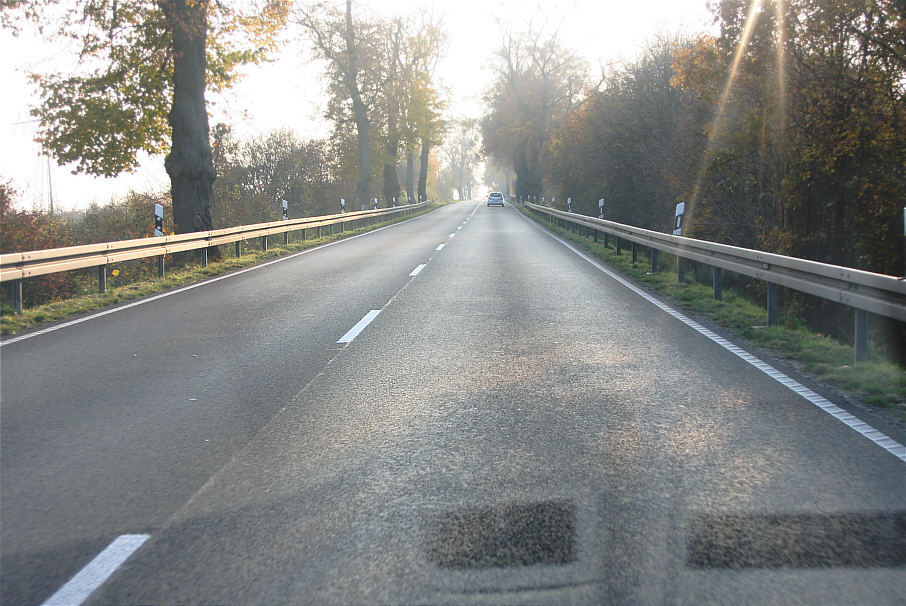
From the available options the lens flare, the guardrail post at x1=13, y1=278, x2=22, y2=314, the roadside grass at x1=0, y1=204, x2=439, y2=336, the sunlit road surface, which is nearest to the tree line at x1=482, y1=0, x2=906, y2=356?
the lens flare

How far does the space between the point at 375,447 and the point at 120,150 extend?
67.7 feet

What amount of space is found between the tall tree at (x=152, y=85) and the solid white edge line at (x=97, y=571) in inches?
635

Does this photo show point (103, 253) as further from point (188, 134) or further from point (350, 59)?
point (350, 59)

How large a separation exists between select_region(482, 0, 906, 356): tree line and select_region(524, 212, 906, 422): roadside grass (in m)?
3.94

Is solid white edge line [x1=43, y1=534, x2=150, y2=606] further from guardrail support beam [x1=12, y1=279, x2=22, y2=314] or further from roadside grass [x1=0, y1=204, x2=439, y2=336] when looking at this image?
guardrail support beam [x1=12, y1=279, x2=22, y2=314]

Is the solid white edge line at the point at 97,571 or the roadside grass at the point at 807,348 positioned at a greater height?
the roadside grass at the point at 807,348

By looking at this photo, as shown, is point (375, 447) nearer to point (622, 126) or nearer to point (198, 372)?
point (198, 372)

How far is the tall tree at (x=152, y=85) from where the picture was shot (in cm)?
1852

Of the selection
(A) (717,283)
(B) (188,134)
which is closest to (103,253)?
(B) (188,134)

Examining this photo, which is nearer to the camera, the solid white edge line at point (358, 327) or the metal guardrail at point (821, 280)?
the metal guardrail at point (821, 280)

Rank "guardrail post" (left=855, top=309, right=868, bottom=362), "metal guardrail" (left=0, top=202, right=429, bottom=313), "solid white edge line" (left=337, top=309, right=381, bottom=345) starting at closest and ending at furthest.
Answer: "guardrail post" (left=855, top=309, right=868, bottom=362) < "solid white edge line" (left=337, top=309, right=381, bottom=345) < "metal guardrail" (left=0, top=202, right=429, bottom=313)

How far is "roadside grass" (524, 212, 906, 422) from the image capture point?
5973mm

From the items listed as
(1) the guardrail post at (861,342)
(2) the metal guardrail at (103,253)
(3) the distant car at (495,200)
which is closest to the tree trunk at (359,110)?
(2) the metal guardrail at (103,253)

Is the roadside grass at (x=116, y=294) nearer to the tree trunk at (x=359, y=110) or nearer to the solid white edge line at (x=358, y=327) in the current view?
the solid white edge line at (x=358, y=327)
